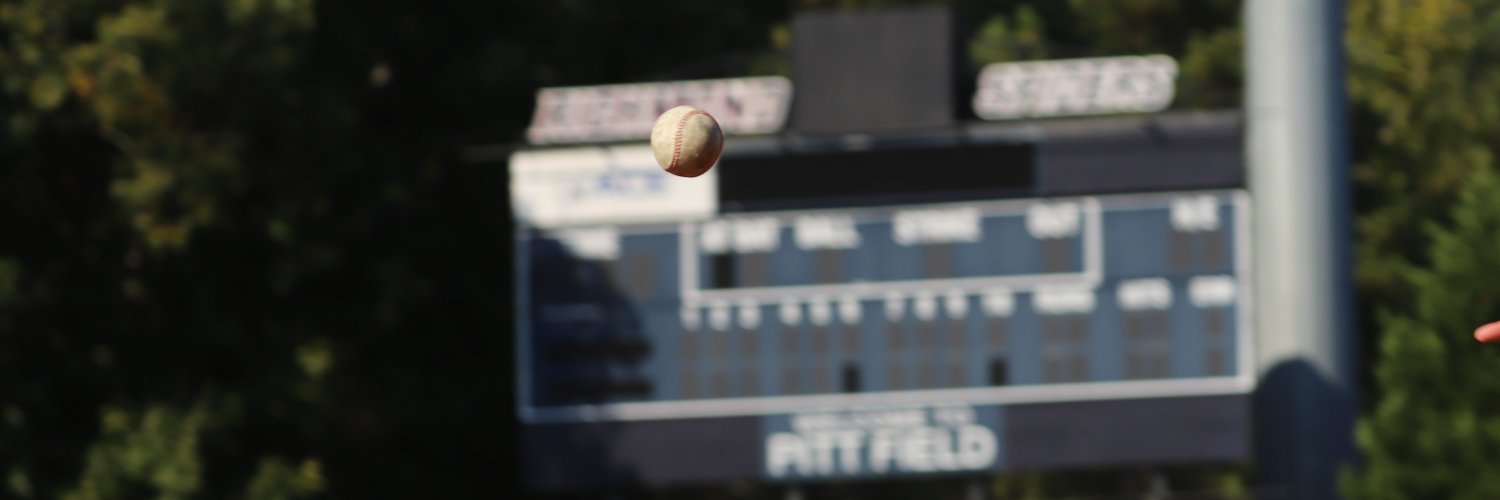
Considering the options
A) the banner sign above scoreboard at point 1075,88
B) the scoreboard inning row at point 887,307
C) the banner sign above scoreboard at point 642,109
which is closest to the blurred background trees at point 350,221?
the scoreboard inning row at point 887,307

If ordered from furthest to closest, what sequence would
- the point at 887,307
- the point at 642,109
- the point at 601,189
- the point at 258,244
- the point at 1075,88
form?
the point at 258,244 → the point at 642,109 → the point at 1075,88 → the point at 601,189 → the point at 887,307

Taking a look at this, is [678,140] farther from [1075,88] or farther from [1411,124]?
[1411,124]

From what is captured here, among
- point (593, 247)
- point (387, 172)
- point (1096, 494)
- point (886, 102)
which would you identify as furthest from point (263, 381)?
point (1096, 494)

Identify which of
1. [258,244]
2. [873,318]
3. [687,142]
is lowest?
[873,318]

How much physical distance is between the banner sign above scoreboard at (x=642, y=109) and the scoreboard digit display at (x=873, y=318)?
0.53m

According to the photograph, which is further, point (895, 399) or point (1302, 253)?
point (1302, 253)

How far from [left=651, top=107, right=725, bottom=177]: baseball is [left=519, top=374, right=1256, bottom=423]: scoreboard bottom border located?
7597 mm

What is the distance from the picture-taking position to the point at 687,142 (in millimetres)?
12430

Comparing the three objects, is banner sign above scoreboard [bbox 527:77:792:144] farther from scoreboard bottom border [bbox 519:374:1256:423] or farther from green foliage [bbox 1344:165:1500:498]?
green foliage [bbox 1344:165:1500:498]

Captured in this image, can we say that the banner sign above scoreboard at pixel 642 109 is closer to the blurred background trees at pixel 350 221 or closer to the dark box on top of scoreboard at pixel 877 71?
the dark box on top of scoreboard at pixel 877 71

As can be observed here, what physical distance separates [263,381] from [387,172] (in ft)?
11.1

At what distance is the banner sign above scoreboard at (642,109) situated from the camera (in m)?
21.1

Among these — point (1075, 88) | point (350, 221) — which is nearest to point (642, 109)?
point (1075, 88)

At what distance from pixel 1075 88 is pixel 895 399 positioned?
292 centimetres
